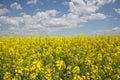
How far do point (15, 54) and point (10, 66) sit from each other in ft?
3.41

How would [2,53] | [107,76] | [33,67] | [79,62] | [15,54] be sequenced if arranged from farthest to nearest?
[2,53] → [15,54] → [79,62] → [107,76] → [33,67]

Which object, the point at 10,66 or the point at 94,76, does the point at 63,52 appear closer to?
the point at 10,66

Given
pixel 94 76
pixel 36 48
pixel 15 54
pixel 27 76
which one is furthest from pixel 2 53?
pixel 94 76

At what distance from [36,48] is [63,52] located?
1594 millimetres

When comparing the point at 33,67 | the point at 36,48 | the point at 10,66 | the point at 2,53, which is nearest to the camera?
the point at 33,67

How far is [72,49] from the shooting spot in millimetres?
9102

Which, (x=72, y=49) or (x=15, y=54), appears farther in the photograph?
(x=72, y=49)

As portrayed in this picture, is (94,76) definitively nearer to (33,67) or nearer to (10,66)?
(33,67)

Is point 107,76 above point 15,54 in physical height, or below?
below

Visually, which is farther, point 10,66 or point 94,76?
point 10,66

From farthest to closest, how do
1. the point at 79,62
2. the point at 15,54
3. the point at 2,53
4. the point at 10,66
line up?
the point at 2,53, the point at 15,54, the point at 79,62, the point at 10,66

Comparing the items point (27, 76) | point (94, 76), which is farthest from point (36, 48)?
point (94, 76)

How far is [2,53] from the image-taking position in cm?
860

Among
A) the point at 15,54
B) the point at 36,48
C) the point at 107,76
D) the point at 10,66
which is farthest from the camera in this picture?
the point at 36,48
